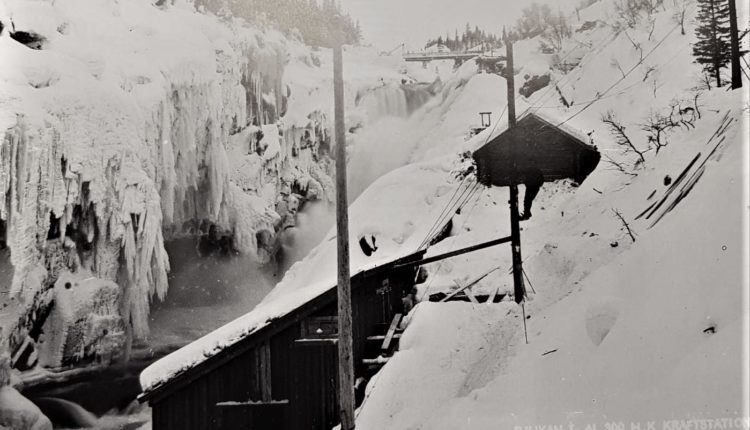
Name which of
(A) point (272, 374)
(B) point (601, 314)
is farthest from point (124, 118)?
(B) point (601, 314)

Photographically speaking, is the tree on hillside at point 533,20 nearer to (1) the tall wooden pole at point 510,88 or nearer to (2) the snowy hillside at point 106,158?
(1) the tall wooden pole at point 510,88

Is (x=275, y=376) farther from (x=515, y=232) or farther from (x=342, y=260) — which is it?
(x=515, y=232)

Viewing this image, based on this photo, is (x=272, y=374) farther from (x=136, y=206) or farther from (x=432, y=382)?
(x=136, y=206)

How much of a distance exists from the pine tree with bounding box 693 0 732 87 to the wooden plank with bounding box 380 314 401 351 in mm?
6054

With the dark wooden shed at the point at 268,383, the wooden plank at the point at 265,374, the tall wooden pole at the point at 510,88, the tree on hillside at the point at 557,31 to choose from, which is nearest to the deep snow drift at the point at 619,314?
the dark wooden shed at the point at 268,383

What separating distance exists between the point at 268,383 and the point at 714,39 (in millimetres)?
8099

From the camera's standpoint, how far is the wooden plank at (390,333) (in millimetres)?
7232

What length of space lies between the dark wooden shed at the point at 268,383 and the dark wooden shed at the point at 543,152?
562cm

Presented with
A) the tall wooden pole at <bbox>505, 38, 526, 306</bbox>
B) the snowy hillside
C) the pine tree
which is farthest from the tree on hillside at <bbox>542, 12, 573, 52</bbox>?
the snowy hillside

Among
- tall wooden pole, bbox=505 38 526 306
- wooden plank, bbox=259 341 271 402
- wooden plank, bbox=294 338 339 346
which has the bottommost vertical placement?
wooden plank, bbox=259 341 271 402

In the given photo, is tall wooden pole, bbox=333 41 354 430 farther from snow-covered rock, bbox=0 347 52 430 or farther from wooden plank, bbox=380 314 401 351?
snow-covered rock, bbox=0 347 52 430

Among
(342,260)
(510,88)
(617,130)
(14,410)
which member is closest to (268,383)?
(342,260)

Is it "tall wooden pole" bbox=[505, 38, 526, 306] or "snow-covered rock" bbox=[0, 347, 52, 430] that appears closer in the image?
"tall wooden pole" bbox=[505, 38, 526, 306]

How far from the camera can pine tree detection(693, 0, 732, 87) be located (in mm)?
8062
